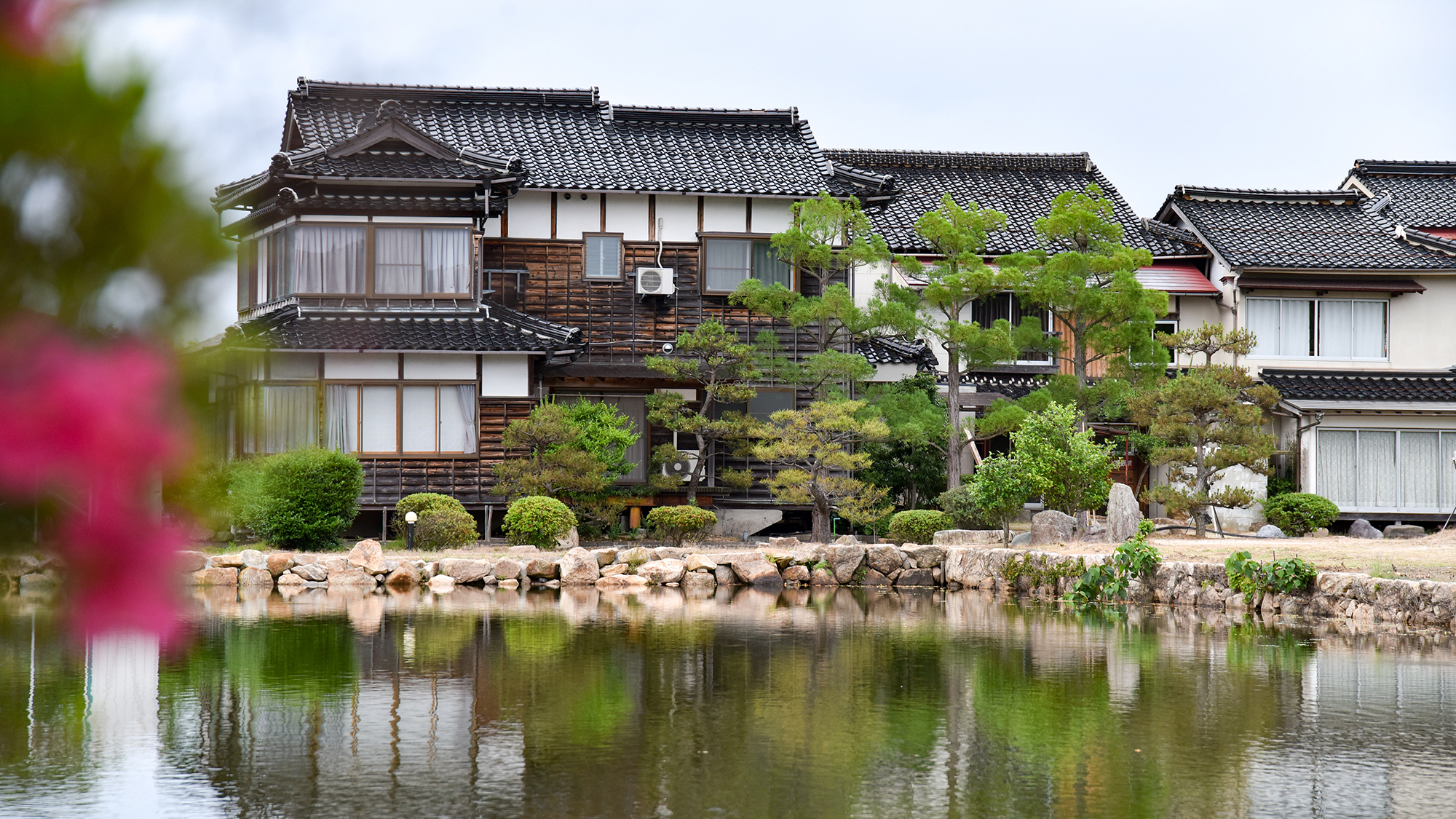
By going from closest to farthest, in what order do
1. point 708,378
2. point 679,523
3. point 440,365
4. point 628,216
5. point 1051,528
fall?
point 1051,528 < point 679,523 < point 440,365 < point 708,378 < point 628,216

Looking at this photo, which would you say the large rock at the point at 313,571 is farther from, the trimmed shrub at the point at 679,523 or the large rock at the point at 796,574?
the large rock at the point at 796,574

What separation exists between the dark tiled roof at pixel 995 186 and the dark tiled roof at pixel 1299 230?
1.21 m

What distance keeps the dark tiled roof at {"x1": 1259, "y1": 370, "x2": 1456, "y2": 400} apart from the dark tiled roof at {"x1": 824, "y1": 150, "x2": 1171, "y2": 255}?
13.6 feet

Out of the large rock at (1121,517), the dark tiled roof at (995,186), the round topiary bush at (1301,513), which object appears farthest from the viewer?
the dark tiled roof at (995,186)

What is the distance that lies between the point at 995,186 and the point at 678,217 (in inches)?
457

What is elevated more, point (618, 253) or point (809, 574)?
point (618, 253)

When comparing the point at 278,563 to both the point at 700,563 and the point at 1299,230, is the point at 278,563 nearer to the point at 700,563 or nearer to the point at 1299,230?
the point at 700,563

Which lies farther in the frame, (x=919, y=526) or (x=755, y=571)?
(x=919, y=526)

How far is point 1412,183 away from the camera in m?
34.4

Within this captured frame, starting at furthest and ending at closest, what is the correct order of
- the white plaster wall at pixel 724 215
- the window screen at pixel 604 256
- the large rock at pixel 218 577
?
the white plaster wall at pixel 724 215 < the window screen at pixel 604 256 < the large rock at pixel 218 577

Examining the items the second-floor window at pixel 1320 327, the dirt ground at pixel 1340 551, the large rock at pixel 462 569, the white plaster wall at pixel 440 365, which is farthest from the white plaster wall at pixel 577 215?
the second-floor window at pixel 1320 327

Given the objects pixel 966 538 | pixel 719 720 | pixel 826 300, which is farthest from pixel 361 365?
pixel 719 720

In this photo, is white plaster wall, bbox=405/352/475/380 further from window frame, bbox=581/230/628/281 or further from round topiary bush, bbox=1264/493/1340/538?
round topiary bush, bbox=1264/493/1340/538

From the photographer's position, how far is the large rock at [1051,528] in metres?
21.9
